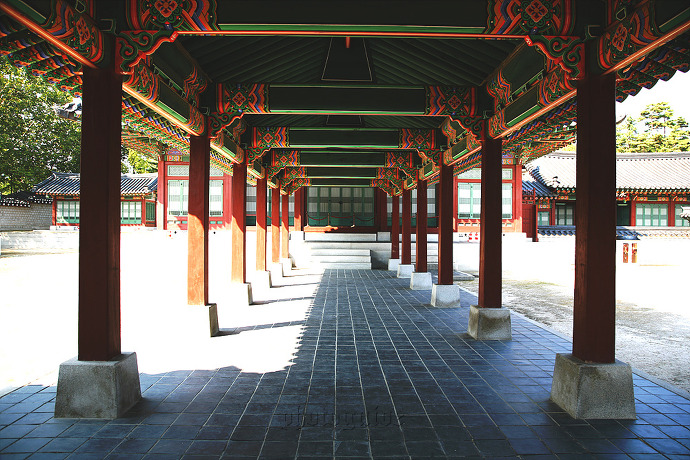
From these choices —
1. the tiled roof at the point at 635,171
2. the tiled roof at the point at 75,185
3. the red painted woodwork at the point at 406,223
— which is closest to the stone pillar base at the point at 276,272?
the red painted woodwork at the point at 406,223

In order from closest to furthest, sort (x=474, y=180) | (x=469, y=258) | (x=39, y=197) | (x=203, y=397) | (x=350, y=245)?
1. (x=203, y=397)
2. (x=469, y=258)
3. (x=350, y=245)
4. (x=474, y=180)
5. (x=39, y=197)

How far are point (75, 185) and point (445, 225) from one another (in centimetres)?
2865

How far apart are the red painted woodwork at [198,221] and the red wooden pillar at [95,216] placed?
2.43 metres

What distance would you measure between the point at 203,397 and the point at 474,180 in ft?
65.1

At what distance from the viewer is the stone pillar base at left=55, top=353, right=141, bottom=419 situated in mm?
3854

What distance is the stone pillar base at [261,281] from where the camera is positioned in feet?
39.1

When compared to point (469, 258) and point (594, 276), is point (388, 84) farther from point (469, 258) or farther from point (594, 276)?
point (469, 258)

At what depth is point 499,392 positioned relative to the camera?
4.52m

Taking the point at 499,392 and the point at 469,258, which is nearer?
the point at 499,392

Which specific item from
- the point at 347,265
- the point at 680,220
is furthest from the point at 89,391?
the point at 680,220

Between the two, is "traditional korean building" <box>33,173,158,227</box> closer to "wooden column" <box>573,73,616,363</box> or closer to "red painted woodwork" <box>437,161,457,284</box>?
"red painted woodwork" <box>437,161,457,284</box>

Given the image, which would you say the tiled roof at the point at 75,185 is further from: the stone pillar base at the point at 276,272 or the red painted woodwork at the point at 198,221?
the red painted woodwork at the point at 198,221

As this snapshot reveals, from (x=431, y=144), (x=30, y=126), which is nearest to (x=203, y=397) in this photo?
(x=431, y=144)

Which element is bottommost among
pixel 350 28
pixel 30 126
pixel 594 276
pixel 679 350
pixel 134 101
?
pixel 679 350
